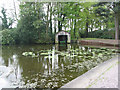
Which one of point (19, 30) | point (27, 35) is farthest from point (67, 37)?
point (19, 30)

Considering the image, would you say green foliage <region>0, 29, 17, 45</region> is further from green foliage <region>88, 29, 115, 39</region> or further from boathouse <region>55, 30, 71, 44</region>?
Answer: green foliage <region>88, 29, 115, 39</region>

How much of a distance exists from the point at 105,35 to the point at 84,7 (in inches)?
203

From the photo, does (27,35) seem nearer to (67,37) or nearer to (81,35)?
(67,37)

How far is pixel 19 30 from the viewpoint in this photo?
1291 cm

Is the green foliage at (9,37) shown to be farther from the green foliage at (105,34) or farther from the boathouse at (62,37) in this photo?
the green foliage at (105,34)

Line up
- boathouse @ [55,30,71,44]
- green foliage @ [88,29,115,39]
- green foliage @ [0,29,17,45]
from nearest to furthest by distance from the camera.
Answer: green foliage @ [0,29,17,45]
boathouse @ [55,30,71,44]
green foliage @ [88,29,115,39]

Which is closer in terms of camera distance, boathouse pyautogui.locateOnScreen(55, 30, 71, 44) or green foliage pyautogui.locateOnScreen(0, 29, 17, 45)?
green foliage pyautogui.locateOnScreen(0, 29, 17, 45)

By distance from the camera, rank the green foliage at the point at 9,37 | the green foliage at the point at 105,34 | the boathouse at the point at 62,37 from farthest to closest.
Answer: the green foliage at the point at 105,34
the boathouse at the point at 62,37
the green foliage at the point at 9,37

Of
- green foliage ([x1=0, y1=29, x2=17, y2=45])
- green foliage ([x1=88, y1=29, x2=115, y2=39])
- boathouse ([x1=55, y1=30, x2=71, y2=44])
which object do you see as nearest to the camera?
green foliage ([x1=0, y1=29, x2=17, y2=45])

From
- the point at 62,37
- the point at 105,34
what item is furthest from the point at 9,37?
the point at 105,34

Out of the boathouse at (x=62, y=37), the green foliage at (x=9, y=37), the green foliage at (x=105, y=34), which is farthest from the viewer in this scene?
the green foliage at (x=105, y=34)

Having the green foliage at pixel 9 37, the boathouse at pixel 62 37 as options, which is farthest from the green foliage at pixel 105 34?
the green foliage at pixel 9 37

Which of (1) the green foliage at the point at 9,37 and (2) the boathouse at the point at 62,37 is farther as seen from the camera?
(2) the boathouse at the point at 62,37

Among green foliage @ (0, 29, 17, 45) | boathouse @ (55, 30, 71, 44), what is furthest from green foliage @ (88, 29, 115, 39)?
green foliage @ (0, 29, 17, 45)
